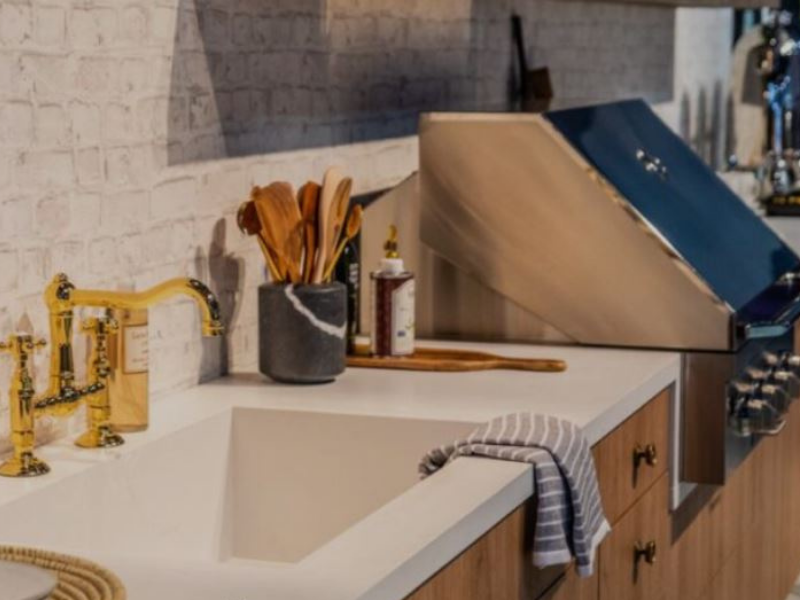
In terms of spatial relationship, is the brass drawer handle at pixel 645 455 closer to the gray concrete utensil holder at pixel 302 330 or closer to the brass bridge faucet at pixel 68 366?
the gray concrete utensil holder at pixel 302 330

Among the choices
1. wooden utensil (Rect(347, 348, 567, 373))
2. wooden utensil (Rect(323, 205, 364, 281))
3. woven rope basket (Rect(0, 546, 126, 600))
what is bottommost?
woven rope basket (Rect(0, 546, 126, 600))

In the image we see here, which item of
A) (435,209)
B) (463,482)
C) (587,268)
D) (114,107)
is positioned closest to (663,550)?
(587,268)

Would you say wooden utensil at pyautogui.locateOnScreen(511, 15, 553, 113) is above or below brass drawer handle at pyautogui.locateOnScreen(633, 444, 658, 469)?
above

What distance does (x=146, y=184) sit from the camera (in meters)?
2.92

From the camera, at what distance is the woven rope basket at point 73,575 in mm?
1792

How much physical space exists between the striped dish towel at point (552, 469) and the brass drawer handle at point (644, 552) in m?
0.52

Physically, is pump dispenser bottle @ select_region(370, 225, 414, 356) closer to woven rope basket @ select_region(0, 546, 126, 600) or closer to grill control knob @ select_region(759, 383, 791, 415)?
grill control knob @ select_region(759, 383, 791, 415)

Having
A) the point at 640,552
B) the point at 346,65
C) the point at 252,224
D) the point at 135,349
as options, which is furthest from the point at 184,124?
the point at 640,552

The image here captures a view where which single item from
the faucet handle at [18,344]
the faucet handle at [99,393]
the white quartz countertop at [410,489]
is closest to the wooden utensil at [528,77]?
the white quartz countertop at [410,489]

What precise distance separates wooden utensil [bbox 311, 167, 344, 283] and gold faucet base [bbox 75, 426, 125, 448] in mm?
619

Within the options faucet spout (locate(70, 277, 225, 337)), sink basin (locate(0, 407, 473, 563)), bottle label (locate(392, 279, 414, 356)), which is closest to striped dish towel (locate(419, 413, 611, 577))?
sink basin (locate(0, 407, 473, 563))

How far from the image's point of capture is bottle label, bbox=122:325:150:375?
8.81 feet

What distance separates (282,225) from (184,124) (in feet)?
0.81

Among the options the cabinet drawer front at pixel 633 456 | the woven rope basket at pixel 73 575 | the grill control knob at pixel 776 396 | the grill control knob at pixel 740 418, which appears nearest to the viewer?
the woven rope basket at pixel 73 575
